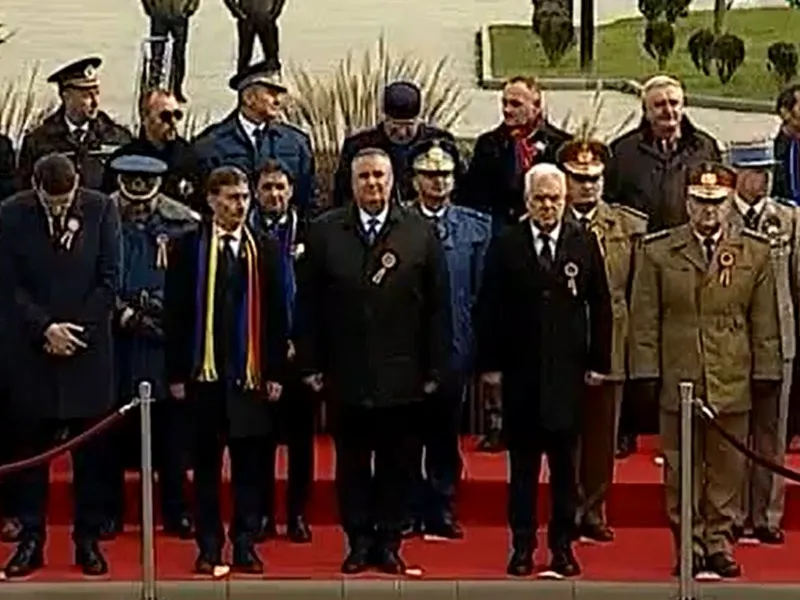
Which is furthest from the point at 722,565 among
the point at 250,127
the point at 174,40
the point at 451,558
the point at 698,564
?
the point at 174,40

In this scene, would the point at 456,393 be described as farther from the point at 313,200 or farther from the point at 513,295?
the point at 313,200

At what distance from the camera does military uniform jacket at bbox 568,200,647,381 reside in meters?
10.5

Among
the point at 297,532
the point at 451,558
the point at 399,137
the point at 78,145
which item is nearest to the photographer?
the point at 451,558

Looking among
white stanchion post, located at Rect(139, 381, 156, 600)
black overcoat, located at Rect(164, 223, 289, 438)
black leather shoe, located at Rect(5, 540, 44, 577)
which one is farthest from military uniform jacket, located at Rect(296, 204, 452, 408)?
black leather shoe, located at Rect(5, 540, 44, 577)

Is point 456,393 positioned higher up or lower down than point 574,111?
lower down

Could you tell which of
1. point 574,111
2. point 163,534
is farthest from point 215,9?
point 163,534

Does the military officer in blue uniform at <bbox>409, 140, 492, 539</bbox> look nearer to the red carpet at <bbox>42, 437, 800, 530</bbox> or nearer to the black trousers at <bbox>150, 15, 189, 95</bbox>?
the red carpet at <bbox>42, 437, 800, 530</bbox>

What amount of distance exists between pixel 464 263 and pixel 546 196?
93 cm

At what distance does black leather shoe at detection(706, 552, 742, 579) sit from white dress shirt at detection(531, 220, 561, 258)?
1361 mm

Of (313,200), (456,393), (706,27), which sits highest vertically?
(706,27)

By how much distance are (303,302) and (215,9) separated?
4.45 m

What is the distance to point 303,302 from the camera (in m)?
10.1

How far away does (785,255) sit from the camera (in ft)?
34.4

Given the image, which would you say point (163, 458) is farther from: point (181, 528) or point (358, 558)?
point (358, 558)
